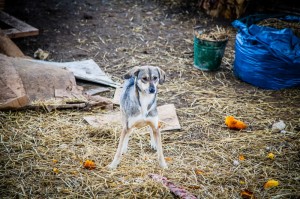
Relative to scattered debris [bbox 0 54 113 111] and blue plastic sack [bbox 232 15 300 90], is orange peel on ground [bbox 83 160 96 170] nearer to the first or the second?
scattered debris [bbox 0 54 113 111]

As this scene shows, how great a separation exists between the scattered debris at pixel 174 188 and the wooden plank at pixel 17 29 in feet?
14.6

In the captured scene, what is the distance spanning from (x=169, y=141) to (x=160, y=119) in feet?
1.71

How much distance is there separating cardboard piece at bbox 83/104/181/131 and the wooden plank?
2917mm

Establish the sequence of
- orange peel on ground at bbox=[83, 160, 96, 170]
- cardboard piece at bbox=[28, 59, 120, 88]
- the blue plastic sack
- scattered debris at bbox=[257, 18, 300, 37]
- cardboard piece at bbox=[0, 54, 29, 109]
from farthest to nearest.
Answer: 1. scattered debris at bbox=[257, 18, 300, 37]
2. cardboard piece at bbox=[28, 59, 120, 88]
3. the blue plastic sack
4. cardboard piece at bbox=[0, 54, 29, 109]
5. orange peel on ground at bbox=[83, 160, 96, 170]

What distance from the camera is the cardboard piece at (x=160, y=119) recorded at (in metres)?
4.86

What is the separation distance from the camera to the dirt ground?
3.72 meters

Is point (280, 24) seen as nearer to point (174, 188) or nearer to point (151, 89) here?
point (151, 89)

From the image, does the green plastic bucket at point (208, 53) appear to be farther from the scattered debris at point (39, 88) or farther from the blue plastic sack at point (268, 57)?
the scattered debris at point (39, 88)

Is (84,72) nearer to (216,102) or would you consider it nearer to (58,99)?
(58,99)

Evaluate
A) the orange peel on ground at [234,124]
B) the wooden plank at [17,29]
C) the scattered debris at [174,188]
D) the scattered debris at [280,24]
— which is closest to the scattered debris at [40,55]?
the wooden plank at [17,29]

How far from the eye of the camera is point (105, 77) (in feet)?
20.1

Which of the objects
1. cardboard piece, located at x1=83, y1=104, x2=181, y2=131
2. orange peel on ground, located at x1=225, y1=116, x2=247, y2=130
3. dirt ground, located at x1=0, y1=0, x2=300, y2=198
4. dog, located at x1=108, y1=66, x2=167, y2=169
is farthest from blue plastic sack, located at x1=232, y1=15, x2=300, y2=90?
dog, located at x1=108, y1=66, x2=167, y2=169

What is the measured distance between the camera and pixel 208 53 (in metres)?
6.56

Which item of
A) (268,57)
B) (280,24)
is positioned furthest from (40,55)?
(280,24)
